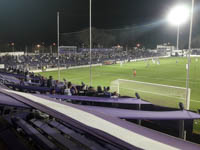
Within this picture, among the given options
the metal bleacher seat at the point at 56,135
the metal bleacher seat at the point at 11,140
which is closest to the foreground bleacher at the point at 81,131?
the metal bleacher seat at the point at 56,135

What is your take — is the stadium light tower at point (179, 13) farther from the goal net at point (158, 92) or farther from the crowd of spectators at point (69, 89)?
the crowd of spectators at point (69, 89)

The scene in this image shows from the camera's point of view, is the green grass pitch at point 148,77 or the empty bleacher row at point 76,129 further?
the green grass pitch at point 148,77

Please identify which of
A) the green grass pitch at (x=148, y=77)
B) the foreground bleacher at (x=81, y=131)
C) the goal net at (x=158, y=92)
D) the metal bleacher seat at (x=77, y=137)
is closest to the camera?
the foreground bleacher at (x=81, y=131)

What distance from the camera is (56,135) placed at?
370cm

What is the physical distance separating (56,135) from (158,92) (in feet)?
36.2

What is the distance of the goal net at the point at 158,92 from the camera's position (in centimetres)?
1264

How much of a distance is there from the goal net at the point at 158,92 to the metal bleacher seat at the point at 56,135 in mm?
9028

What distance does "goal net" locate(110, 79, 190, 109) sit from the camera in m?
12.6

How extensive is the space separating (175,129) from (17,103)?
4.86 metres

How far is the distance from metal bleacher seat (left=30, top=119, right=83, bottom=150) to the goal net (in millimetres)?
9028

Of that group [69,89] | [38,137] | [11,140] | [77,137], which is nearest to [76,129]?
[77,137]

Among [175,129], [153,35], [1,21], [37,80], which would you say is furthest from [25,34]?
[175,129]

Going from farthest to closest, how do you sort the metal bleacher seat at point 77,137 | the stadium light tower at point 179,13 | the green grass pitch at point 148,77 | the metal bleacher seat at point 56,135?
the stadium light tower at point 179,13 → the green grass pitch at point 148,77 → the metal bleacher seat at point 56,135 → the metal bleacher seat at point 77,137

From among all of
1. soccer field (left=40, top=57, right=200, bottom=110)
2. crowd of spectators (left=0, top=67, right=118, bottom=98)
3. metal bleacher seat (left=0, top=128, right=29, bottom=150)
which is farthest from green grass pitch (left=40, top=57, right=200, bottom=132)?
metal bleacher seat (left=0, top=128, right=29, bottom=150)
